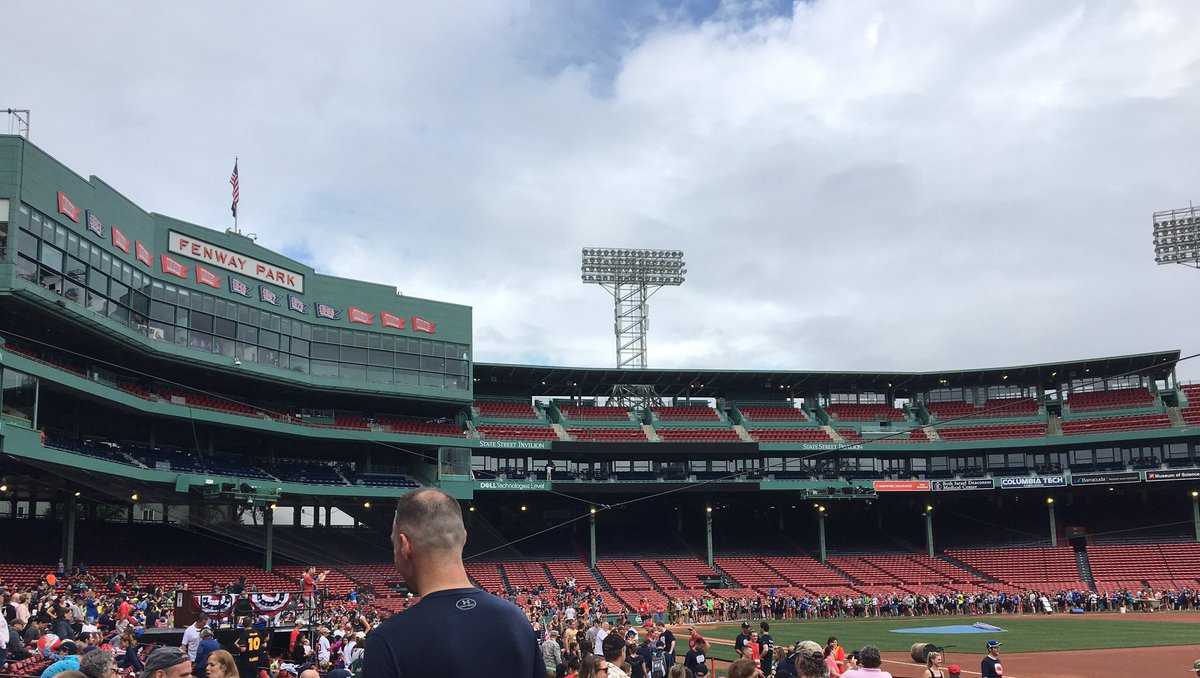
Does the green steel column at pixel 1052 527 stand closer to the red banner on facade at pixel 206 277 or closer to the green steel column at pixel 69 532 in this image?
the red banner on facade at pixel 206 277

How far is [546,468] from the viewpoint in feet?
227

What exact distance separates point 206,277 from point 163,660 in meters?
49.2

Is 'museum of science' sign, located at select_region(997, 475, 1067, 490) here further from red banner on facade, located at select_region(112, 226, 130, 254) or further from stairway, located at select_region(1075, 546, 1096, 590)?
red banner on facade, located at select_region(112, 226, 130, 254)

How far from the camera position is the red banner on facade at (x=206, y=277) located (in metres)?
52.4

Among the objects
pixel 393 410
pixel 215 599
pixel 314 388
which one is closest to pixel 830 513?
pixel 393 410

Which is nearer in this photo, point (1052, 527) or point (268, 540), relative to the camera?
point (268, 540)

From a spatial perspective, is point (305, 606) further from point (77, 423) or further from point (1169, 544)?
point (1169, 544)

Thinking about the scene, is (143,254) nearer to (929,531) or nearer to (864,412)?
(864,412)

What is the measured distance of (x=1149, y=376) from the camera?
242ft

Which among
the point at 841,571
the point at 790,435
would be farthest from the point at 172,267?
the point at 841,571

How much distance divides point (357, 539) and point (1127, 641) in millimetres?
43428

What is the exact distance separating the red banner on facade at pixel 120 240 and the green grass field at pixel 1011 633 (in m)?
33.8

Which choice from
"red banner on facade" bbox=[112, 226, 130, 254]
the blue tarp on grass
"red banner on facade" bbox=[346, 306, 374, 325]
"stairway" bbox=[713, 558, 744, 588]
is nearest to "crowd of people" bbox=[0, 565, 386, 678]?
"red banner on facade" bbox=[112, 226, 130, 254]

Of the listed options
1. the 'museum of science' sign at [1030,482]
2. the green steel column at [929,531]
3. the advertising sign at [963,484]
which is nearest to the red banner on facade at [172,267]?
the advertising sign at [963,484]
